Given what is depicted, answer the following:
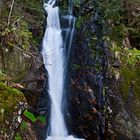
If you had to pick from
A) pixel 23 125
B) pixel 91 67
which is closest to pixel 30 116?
pixel 23 125

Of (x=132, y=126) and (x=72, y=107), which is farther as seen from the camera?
(x=72, y=107)

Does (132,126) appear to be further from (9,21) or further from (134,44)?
(9,21)

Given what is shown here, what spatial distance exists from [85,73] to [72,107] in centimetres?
110

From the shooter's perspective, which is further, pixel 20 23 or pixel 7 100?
pixel 20 23

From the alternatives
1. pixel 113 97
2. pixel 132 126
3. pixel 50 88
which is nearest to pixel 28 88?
pixel 50 88

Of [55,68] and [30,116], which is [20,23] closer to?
[55,68]

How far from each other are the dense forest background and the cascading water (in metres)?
0.33

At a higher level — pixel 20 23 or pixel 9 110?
pixel 20 23

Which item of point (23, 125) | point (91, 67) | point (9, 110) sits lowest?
point (23, 125)

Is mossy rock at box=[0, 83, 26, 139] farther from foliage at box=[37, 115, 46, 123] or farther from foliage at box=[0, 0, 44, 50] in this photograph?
foliage at box=[37, 115, 46, 123]

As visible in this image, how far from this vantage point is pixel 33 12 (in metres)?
10.6

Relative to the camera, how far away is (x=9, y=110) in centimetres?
507

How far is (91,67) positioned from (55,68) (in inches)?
58.5

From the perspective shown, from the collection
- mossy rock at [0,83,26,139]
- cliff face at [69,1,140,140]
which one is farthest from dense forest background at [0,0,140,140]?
mossy rock at [0,83,26,139]
